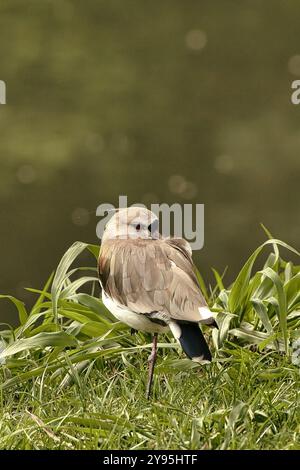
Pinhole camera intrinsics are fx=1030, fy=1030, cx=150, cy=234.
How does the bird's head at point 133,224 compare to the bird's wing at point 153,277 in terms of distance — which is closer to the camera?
the bird's wing at point 153,277

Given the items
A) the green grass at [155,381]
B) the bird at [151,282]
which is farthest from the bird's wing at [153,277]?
the green grass at [155,381]

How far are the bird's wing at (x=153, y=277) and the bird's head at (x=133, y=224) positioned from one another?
20mm

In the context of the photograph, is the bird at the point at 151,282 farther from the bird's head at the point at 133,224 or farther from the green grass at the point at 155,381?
the green grass at the point at 155,381

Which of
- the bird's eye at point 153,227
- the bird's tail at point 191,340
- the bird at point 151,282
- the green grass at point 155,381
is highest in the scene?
the bird's eye at point 153,227

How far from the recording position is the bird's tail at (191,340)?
8.46 feet

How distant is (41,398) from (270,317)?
880mm

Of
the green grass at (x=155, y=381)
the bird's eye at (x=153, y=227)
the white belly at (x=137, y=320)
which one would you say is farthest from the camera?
the bird's eye at (x=153, y=227)

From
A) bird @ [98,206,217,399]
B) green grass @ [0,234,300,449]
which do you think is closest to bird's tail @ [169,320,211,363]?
bird @ [98,206,217,399]

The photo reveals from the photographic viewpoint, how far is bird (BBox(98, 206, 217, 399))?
8.64 feet

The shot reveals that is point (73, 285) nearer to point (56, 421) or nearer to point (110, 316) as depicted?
point (110, 316)

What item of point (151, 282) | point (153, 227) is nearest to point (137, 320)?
point (151, 282)

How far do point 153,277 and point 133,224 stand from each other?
0.18 metres
